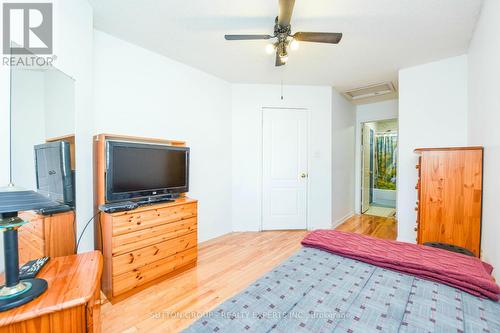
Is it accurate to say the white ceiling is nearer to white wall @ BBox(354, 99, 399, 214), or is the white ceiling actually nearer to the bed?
white wall @ BBox(354, 99, 399, 214)

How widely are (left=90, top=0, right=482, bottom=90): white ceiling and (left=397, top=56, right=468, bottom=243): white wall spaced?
19 cm

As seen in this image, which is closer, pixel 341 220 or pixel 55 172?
pixel 55 172

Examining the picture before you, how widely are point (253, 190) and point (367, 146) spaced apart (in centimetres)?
331

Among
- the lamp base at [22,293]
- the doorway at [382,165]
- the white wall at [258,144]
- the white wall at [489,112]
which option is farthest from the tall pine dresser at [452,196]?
the doorway at [382,165]

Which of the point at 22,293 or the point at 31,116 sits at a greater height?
the point at 31,116

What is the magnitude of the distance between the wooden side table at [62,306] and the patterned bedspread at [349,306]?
0.51 meters

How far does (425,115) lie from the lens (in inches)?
114

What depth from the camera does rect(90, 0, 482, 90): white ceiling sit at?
1.83 meters

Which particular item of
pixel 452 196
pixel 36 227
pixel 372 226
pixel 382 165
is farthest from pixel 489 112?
pixel 382 165

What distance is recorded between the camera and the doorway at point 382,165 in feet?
18.4

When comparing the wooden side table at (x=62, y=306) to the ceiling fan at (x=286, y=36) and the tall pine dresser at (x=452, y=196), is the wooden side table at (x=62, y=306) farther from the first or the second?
the tall pine dresser at (x=452, y=196)

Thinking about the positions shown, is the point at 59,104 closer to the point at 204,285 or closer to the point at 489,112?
the point at 204,285

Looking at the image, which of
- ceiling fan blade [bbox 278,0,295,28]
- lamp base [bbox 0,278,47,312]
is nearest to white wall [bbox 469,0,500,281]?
ceiling fan blade [bbox 278,0,295,28]

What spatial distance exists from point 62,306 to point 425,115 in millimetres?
3845
